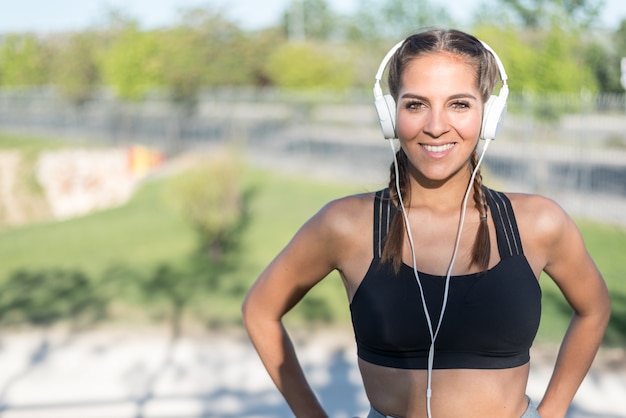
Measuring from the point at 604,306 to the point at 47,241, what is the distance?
1084 centimetres

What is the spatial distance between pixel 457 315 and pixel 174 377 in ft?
15.4

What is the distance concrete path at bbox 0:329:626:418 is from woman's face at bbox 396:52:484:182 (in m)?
3.76

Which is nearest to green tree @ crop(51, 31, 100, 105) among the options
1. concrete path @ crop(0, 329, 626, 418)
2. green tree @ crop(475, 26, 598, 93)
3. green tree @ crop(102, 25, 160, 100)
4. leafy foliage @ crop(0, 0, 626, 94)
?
leafy foliage @ crop(0, 0, 626, 94)

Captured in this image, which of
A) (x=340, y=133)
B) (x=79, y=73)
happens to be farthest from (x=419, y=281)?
(x=79, y=73)

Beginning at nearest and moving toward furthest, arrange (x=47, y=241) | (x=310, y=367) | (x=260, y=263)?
(x=310, y=367) < (x=260, y=263) < (x=47, y=241)

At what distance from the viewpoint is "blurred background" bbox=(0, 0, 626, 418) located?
625 cm

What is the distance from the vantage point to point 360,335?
1.98 m

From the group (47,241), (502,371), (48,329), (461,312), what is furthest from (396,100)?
(47,241)

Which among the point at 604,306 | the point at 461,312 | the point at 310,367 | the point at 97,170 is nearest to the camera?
the point at 461,312

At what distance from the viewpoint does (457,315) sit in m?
1.89

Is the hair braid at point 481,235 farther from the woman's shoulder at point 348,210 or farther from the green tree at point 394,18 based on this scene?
the green tree at point 394,18

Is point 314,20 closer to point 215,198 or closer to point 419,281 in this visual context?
point 215,198

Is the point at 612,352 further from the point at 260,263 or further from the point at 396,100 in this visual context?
the point at 396,100

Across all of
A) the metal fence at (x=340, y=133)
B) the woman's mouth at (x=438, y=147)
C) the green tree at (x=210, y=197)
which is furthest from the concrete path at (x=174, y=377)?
the woman's mouth at (x=438, y=147)
